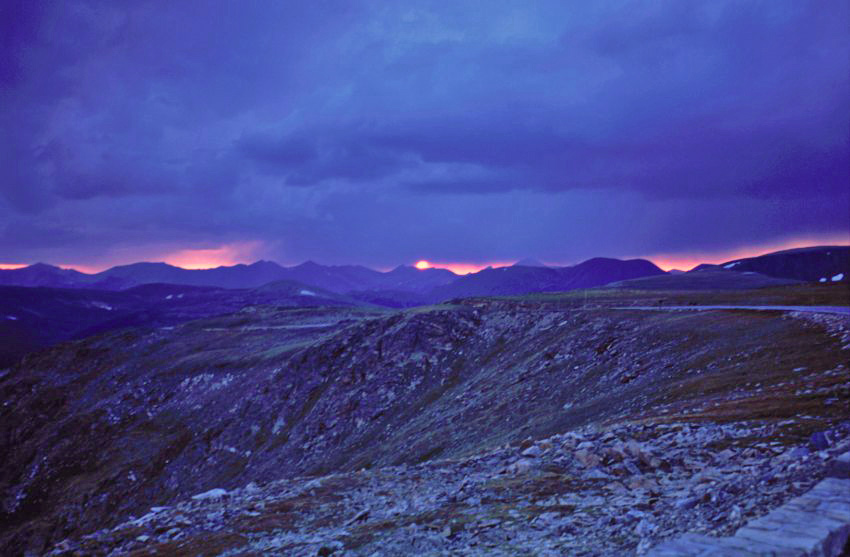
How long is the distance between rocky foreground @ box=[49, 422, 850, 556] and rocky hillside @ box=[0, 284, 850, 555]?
82 mm

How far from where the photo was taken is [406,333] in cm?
7381

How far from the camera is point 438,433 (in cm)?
4162

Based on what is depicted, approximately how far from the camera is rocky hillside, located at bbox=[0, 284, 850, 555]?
12.8 m

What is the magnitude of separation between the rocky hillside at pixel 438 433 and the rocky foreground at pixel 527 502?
0.27 feet

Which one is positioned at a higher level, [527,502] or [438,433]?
[527,502]

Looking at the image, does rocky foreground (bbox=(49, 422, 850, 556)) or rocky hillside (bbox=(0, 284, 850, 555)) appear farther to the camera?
rocky hillside (bbox=(0, 284, 850, 555))

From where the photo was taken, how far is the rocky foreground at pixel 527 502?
1026 cm

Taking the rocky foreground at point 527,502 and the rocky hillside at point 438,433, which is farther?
the rocky hillside at point 438,433

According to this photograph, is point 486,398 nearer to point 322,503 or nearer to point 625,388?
point 625,388

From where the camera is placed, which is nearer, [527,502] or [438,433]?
[527,502]

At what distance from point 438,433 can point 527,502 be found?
2865cm

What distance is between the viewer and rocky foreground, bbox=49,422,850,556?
33.7ft

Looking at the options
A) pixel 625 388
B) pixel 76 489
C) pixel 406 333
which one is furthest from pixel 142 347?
pixel 625 388

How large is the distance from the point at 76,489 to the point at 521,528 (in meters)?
85.9
